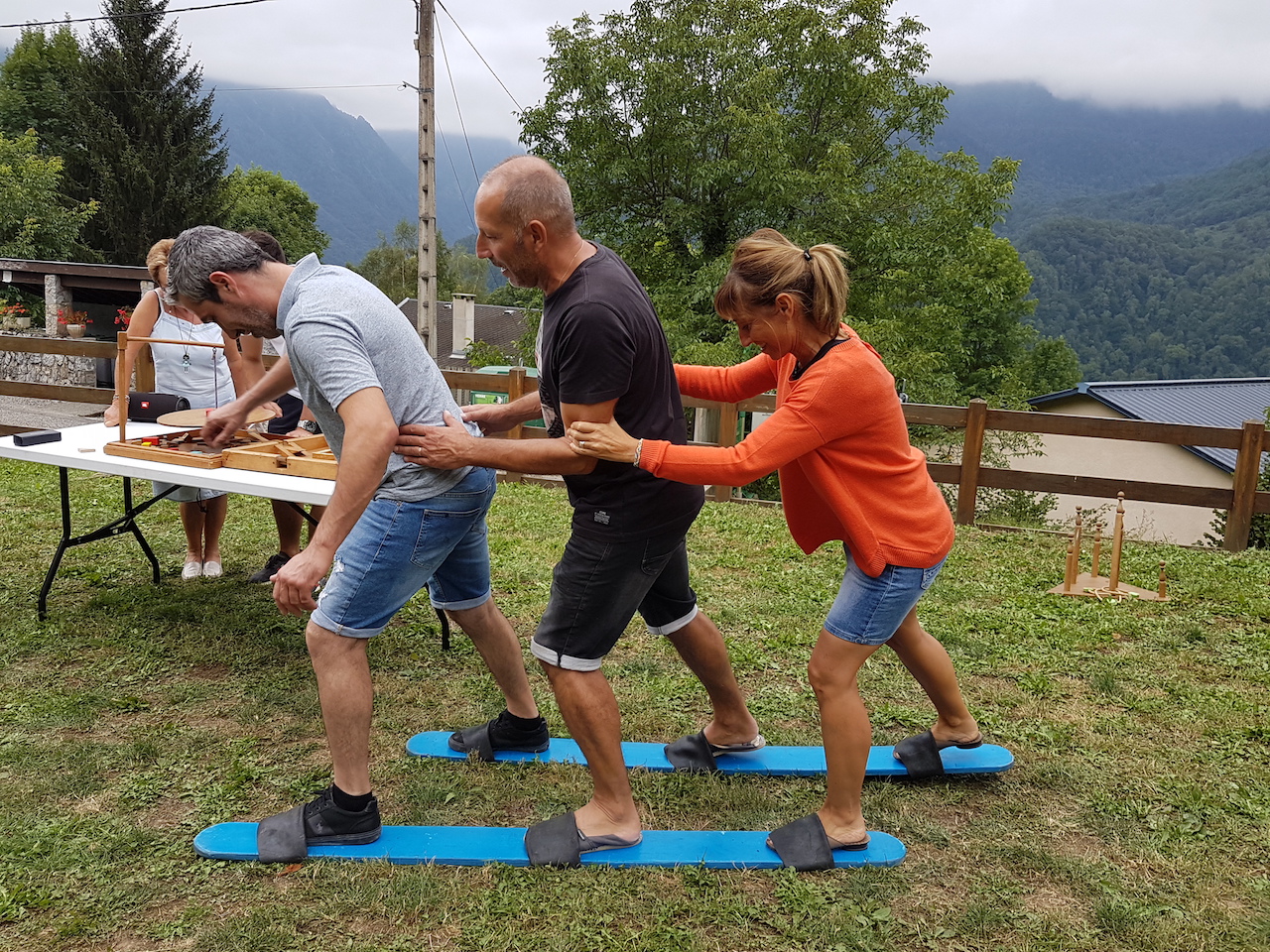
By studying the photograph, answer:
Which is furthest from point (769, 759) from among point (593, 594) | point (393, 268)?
point (393, 268)

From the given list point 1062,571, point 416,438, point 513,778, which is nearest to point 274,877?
point 513,778

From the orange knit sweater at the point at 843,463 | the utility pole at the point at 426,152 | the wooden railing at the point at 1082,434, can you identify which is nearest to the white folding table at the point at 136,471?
the orange knit sweater at the point at 843,463

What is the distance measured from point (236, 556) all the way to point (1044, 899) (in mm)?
5003

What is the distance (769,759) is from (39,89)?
5455 cm

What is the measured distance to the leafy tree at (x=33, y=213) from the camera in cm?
2958

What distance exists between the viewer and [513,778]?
330 cm

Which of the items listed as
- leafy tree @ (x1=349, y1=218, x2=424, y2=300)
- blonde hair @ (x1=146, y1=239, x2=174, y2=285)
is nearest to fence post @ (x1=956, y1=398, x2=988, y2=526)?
blonde hair @ (x1=146, y1=239, x2=174, y2=285)

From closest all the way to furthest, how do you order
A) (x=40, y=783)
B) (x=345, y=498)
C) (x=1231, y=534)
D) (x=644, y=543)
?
(x=345, y=498) < (x=644, y=543) < (x=40, y=783) < (x=1231, y=534)

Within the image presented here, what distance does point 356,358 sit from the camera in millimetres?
2463

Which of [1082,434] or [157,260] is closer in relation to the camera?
[157,260]

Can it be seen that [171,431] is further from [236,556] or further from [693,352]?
[693,352]

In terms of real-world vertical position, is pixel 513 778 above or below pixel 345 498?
below

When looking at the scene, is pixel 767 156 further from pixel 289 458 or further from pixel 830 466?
→ pixel 830 466

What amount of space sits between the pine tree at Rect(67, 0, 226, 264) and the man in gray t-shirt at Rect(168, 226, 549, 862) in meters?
36.4
